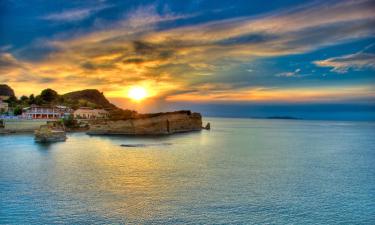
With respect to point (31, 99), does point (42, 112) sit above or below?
below

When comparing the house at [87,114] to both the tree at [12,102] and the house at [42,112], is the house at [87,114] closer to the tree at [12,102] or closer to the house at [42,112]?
the house at [42,112]

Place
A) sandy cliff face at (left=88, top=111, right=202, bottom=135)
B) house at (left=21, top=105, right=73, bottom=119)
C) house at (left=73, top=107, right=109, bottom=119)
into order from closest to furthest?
sandy cliff face at (left=88, top=111, right=202, bottom=135) → house at (left=21, top=105, right=73, bottom=119) → house at (left=73, top=107, right=109, bottom=119)

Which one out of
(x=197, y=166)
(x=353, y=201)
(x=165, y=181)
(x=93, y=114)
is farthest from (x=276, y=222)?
(x=93, y=114)

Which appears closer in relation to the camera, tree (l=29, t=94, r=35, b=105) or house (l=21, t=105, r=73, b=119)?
house (l=21, t=105, r=73, b=119)

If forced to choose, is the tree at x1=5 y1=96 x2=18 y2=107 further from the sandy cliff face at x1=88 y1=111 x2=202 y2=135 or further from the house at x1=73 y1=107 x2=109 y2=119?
the sandy cliff face at x1=88 y1=111 x2=202 y2=135

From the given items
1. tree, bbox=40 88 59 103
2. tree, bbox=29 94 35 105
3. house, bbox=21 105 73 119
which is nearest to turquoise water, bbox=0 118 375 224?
house, bbox=21 105 73 119

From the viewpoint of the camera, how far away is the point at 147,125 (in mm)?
98312

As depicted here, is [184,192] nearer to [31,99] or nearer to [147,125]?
[147,125]

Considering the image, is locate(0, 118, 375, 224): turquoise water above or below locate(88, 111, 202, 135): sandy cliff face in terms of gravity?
below

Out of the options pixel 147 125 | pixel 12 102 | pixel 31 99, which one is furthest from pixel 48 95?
pixel 147 125

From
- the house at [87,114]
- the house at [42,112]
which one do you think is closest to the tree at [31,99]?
the house at [42,112]

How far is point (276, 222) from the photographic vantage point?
57.5 ft

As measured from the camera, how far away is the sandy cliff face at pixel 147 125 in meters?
93.6

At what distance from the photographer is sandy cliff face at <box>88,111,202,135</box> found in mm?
93562
